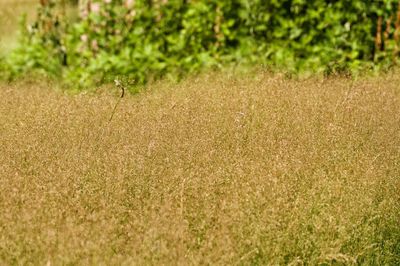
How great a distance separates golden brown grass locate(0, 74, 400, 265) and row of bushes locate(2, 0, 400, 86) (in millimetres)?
2296

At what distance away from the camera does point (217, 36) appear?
7.11 meters

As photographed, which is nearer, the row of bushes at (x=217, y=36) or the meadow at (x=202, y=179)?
the meadow at (x=202, y=179)

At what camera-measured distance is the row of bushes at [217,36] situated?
699cm

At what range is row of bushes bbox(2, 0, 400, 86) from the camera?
6988 millimetres

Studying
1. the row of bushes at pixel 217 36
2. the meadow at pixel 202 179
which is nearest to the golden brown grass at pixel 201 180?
the meadow at pixel 202 179

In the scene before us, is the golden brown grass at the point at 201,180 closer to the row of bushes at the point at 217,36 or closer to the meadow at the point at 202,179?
the meadow at the point at 202,179

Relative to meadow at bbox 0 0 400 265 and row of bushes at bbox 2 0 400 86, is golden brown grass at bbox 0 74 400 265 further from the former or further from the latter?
row of bushes at bbox 2 0 400 86

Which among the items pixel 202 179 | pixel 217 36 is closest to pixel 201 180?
pixel 202 179

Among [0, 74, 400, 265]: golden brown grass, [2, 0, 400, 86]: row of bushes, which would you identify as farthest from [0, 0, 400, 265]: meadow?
[2, 0, 400, 86]: row of bushes

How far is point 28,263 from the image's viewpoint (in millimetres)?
2650

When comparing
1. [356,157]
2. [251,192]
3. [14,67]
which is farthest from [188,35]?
[251,192]

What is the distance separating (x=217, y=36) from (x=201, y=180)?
3958mm

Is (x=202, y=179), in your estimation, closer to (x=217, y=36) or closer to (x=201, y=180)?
(x=201, y=180)

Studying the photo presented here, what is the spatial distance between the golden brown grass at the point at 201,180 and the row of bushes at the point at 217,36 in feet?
7.53
